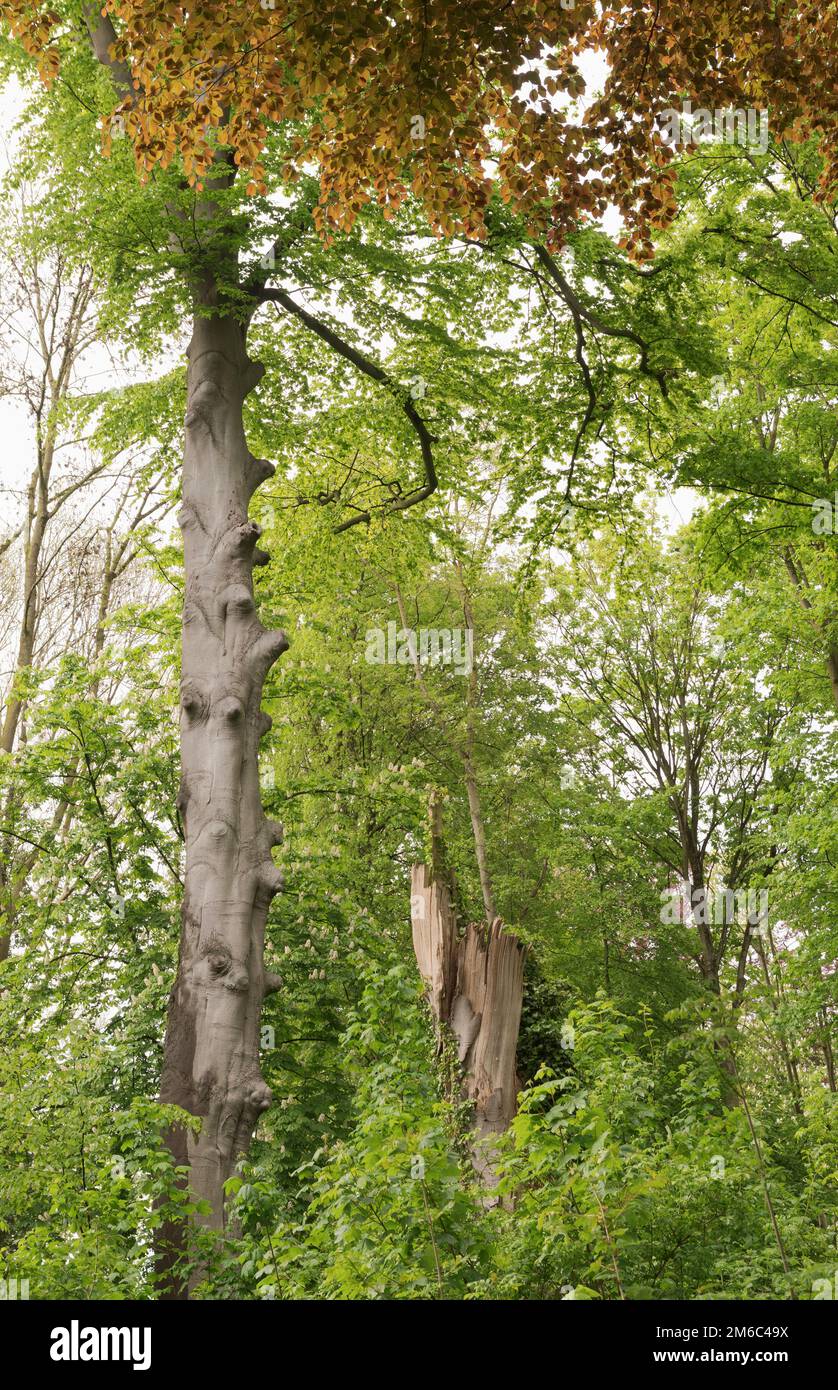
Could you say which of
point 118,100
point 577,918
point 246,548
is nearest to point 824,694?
point 577,918

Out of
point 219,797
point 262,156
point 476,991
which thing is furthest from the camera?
point 476,991

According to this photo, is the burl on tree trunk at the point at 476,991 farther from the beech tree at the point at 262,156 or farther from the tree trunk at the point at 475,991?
the beech tree at the point at 262,156

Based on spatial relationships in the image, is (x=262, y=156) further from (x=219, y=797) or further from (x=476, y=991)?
(x=476, y=991)

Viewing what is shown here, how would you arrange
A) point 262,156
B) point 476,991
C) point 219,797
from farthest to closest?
point 476,991
point 262,156
point 219,797

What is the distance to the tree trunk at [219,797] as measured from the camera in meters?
7.14

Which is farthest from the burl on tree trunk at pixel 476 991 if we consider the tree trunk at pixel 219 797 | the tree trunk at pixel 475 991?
the tree trunk at pixel 219 797

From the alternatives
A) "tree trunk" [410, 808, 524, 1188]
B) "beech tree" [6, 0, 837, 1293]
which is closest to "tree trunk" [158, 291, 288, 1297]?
"beech tree" [6, 0, 837, 1293]

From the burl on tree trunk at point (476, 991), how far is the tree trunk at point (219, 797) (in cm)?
358

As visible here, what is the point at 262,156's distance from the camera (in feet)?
29.4

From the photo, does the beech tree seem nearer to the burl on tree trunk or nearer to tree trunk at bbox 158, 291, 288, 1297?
tree trunk at bbox 158, 291, 288, 1297

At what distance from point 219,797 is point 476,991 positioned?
4147mm

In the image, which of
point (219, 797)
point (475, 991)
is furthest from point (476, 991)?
point (219, 797)

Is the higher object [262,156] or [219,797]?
[262,156]
